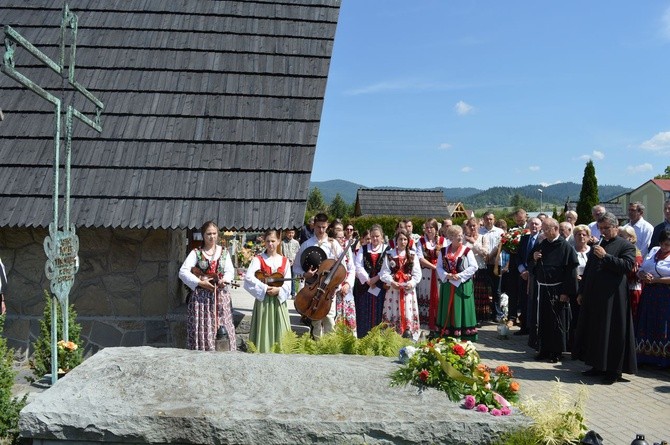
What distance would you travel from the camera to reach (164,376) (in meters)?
4.14

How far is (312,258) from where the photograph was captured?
8.08 m

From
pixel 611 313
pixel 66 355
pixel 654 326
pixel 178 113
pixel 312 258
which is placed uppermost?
pixel 178 113

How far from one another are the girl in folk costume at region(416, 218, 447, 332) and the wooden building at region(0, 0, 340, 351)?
9.92 ft

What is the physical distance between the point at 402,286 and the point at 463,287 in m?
0.99

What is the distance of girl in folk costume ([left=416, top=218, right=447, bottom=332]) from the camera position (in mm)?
9961

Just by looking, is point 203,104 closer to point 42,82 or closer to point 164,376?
point 42,82

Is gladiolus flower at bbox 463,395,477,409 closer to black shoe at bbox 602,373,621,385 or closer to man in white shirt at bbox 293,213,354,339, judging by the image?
black shoe at bbox 602,373,621,385

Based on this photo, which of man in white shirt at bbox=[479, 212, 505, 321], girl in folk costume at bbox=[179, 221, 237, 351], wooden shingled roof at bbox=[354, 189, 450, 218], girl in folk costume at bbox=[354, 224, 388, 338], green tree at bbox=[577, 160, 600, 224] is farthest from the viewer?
green tree at bbox=[577, 160, 600, 224]

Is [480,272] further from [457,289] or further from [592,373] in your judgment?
[592,373]

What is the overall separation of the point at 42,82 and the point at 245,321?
452 centimetres

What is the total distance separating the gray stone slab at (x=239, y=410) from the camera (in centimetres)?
366

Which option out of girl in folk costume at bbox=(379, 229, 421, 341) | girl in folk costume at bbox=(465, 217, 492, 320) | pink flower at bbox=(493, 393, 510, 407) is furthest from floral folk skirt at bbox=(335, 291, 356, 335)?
pink flower at bbox=(493, 393, 510, 407)

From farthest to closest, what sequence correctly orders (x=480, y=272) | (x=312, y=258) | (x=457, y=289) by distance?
(x=480, y=272)
(x=457, y=289)
(x=312, y=258)

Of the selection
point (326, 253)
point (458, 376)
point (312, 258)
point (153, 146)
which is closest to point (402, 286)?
point (326, 253)
